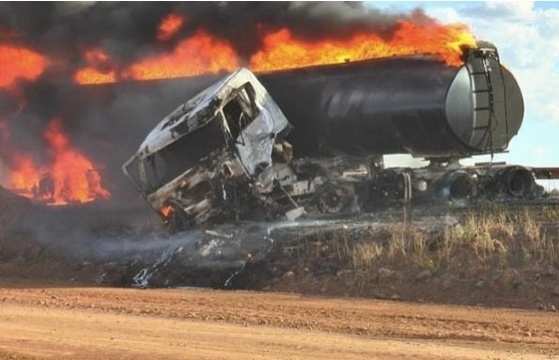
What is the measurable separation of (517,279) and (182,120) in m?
7.25

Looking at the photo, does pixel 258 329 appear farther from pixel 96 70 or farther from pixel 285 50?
pixel 96 70

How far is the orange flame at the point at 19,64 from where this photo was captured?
987 inches

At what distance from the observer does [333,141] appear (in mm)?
19484

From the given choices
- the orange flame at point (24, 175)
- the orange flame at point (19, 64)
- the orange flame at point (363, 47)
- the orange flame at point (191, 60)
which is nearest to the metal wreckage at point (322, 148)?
the orange flame at point (363, 47)

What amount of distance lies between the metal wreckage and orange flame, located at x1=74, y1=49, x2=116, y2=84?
558cm

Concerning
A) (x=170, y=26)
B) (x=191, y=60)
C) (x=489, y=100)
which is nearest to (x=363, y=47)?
(x=489, y=100)

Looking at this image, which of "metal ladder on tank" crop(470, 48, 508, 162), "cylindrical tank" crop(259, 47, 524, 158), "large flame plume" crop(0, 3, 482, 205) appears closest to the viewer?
"cylindrical tank" crop(259, 47, 524, 158)

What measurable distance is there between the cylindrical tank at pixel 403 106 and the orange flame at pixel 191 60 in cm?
236

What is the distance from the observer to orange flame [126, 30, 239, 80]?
73.3 feet

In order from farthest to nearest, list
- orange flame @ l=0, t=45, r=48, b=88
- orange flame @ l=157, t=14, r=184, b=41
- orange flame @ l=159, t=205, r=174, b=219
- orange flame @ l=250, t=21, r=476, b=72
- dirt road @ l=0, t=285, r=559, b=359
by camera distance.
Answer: orange flame @ l=0, t=45, r=48, b=88
orange flame @ l=157, t=14, r=184, b=41
orange flame @ l=250, t=21, r=476, b=72
orange flame @ l=159, t=205, r=174, b=219
dirt road @ l=0, t=285, r=559, b=359

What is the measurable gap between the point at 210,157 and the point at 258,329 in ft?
23.7

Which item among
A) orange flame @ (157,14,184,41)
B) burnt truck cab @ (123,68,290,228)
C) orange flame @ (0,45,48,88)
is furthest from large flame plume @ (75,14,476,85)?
burnt truck cab @ (123,68,290,228)

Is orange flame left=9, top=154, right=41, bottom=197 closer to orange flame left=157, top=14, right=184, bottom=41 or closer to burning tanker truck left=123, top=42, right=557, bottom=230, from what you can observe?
orange flame left=157, top=14, right=184, bottom=41

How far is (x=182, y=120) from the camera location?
56.9 ft
